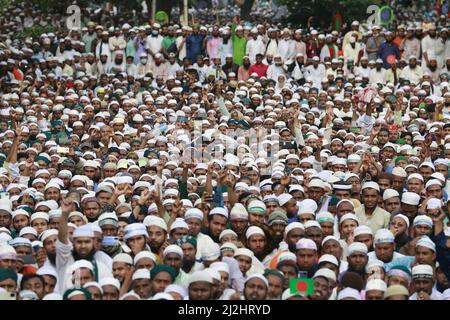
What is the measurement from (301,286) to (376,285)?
599 mm

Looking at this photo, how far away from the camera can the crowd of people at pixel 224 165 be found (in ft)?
27.2

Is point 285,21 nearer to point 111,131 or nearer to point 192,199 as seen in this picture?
point 111,131

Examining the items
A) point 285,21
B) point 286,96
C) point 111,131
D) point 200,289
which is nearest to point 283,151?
point 111,131

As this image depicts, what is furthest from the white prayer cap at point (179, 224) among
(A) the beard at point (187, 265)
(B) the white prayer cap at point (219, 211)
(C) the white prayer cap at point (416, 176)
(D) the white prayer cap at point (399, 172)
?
(D) the white prayer cap at point (399, 172)

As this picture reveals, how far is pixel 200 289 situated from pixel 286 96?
1033cm

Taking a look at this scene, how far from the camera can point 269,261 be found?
8844 millimetres

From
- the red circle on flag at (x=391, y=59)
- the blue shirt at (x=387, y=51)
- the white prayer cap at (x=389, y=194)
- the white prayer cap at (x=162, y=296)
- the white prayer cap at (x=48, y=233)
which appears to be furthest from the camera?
the blue shirt at (x=387, y=51)

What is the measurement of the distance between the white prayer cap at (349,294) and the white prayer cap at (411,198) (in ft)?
8.64

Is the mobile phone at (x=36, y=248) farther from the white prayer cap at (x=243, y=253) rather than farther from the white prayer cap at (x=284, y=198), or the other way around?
the white prayer cap at (x=284, y=198)

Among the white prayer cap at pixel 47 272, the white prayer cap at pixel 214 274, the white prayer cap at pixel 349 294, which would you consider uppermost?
the white prayer cap at pixel 214 274

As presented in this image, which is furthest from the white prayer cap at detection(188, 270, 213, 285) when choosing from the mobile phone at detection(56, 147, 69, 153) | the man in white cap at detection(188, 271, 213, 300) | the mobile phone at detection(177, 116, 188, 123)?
the mobile phone at detection(177, 116, 188, 123)

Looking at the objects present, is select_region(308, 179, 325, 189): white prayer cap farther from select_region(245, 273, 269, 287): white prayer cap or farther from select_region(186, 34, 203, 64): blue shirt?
select_region(186, 34, 203, 64): blue shirt

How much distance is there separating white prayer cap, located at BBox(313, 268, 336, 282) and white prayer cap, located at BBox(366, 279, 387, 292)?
12.4 inches

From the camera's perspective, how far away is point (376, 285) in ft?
25.8
